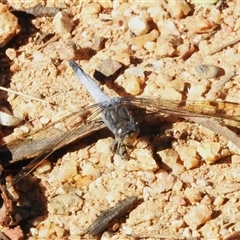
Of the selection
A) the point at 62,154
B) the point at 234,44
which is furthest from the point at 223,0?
the point at 62,154

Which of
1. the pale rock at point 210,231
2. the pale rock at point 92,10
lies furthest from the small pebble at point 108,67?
the pale rock at point 210,231

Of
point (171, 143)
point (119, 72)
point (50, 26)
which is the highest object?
point (50, 26)

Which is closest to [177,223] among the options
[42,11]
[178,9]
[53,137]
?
[53,137]

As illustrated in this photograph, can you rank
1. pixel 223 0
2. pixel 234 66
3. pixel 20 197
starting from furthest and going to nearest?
pixel 223 0
pixel 234 66
pixel 20 197

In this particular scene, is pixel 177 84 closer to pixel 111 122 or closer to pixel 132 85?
pixel 132 85

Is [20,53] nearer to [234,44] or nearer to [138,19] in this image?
[138,19]

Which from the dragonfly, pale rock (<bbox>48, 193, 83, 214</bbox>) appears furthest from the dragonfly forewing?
pale rock (<bbox>48, 193, 83, 214</bbox>)

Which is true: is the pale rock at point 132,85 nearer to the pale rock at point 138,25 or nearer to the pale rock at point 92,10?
the pale rock at point 138,25
